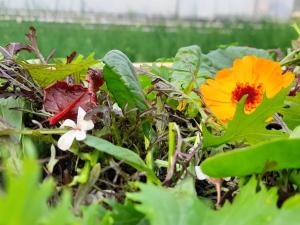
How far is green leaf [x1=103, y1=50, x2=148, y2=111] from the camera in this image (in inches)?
16.3

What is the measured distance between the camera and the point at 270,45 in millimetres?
3518

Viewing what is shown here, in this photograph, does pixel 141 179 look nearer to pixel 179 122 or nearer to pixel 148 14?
pixel 179 122

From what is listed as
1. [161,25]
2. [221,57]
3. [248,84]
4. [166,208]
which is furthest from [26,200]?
[161,25]

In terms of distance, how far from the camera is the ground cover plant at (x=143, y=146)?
266 mm

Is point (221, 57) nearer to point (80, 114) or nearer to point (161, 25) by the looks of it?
point (80, 114)

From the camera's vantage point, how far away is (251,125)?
1.22ft

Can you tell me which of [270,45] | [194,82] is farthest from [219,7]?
[194,82]

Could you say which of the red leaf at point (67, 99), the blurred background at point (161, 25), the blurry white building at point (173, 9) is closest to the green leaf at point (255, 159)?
the red leaf at point (67, 99)

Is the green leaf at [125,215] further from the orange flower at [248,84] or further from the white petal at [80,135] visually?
the orange flower at [248,84]

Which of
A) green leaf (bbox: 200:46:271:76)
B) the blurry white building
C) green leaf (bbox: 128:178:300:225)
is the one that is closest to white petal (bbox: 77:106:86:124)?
green leaf (bbox: 128:178:300:225)

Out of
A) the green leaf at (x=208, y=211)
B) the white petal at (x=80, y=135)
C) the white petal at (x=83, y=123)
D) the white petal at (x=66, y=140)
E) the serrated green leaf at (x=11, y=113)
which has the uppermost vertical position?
the green leaf at (x=208, y=211)

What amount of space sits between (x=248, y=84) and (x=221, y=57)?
0.97 feet

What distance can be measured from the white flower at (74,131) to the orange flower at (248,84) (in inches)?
4.9

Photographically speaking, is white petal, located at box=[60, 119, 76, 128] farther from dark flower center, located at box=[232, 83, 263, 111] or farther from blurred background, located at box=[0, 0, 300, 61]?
blurred background, located at box=[0, 0, 300, 61]
